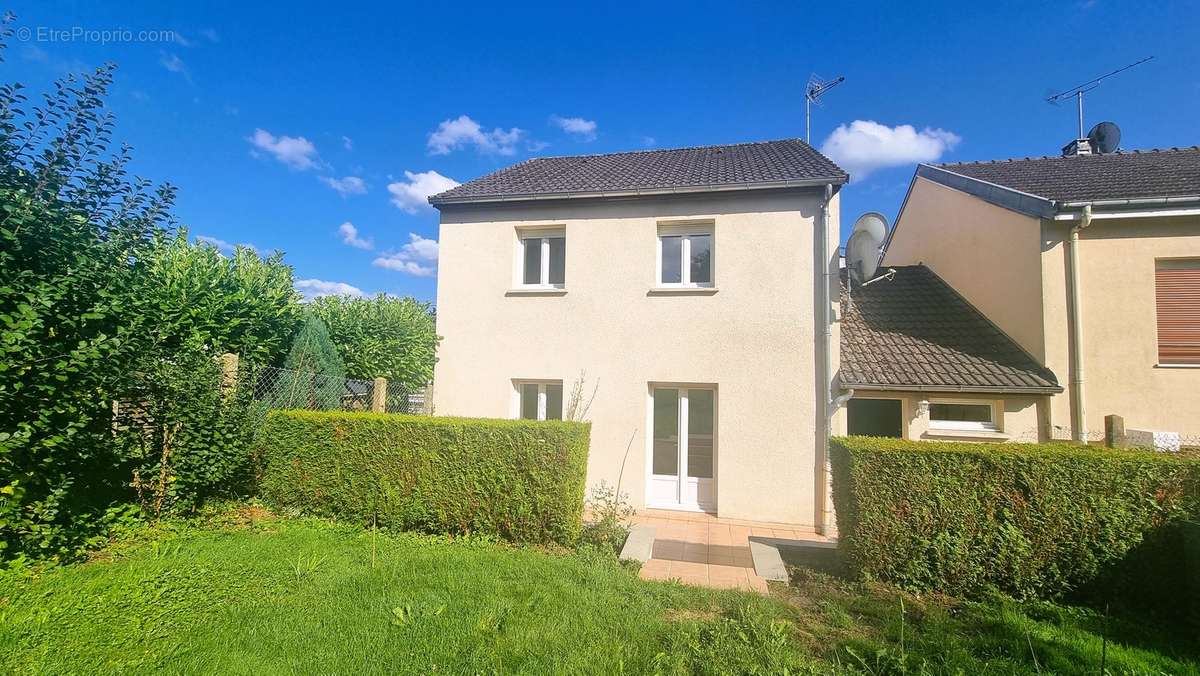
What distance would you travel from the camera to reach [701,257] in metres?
8.26

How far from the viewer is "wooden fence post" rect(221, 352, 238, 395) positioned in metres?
6.39

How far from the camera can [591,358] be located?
26.6ft

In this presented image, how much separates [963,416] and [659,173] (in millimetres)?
6952

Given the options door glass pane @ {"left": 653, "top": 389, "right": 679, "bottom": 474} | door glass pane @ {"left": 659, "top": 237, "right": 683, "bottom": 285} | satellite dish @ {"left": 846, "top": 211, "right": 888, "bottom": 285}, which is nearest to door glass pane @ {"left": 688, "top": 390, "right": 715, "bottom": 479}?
door glass pane @ {"left": 653, "top": 389, "right": 679, "bottom": 474}

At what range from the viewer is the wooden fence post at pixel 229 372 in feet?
21.0

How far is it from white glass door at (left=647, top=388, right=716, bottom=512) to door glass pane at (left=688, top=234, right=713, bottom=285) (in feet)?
6.61

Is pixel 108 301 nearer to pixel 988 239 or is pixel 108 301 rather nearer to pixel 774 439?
pixel 774 439

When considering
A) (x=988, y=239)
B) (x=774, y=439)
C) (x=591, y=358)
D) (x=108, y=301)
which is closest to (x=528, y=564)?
(x=591, y=358)

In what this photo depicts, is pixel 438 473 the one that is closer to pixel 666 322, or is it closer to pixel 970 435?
pixel 666 322

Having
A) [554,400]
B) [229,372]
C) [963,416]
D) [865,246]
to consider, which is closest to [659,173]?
[865,246]

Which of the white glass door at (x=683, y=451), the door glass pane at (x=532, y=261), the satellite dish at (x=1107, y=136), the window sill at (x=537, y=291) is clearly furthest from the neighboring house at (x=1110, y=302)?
the door glass pane at (x=532, y=261)

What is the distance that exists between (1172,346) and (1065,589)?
19.3ft

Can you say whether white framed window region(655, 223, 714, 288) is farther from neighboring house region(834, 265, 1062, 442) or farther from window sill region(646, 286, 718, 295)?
neighboring house region(834, 265, 1062, 442)

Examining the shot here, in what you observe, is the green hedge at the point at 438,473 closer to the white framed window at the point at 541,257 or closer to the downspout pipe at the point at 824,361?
the white framed window at the point at 541,257
